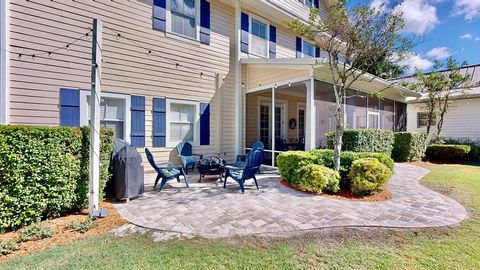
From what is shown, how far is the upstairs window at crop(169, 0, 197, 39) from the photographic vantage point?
25.5 feet

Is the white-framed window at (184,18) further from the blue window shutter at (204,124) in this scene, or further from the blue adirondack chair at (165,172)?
the blue adirondack chair at (165,172)

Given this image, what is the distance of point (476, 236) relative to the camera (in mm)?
3350

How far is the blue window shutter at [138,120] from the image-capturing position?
702 centimetres

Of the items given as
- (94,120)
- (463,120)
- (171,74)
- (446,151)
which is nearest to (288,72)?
(171,74)

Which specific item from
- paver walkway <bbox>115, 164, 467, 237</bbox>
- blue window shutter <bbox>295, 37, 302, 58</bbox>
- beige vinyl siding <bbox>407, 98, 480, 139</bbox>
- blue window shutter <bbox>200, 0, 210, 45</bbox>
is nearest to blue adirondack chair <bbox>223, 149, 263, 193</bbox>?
paver walkway <bbox>115, 164, 467, 237</bbox>

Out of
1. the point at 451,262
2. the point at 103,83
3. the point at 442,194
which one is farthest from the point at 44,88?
the point at 442,194

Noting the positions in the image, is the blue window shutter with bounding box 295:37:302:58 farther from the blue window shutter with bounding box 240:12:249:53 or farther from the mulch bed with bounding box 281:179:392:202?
the mulch bed with bounding box 281:179:392:202

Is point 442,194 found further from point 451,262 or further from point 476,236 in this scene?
point 451,262

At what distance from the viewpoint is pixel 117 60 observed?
266 inches

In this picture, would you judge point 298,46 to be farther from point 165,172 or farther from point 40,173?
point 40,173

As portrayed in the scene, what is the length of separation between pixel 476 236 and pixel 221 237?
3.50m

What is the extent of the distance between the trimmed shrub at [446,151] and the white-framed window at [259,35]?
943 centimetres

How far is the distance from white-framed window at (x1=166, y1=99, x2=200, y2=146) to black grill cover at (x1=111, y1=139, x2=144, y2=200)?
114 inches

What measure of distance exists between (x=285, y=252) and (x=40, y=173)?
3699 mm
